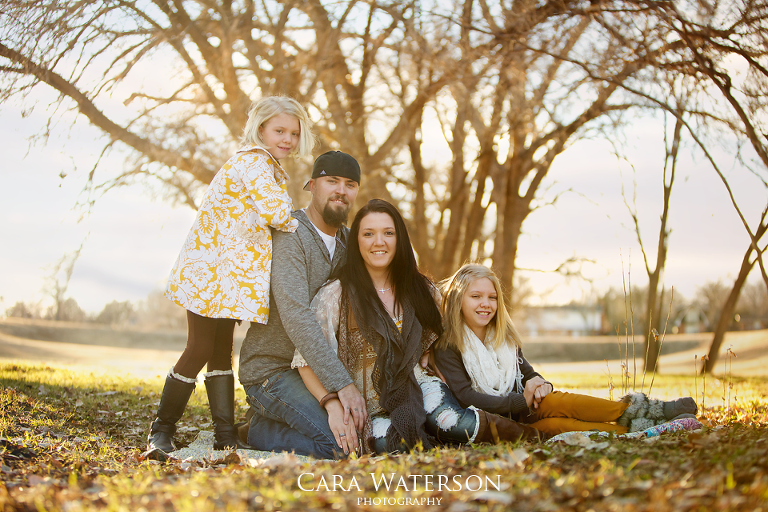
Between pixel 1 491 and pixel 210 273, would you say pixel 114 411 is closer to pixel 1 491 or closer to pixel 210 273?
pixel 210 273

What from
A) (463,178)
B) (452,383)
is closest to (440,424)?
(452,383)

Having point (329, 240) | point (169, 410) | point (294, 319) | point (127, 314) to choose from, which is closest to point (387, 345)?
point (294, 319)

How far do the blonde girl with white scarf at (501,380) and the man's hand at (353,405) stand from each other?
2.14 ft

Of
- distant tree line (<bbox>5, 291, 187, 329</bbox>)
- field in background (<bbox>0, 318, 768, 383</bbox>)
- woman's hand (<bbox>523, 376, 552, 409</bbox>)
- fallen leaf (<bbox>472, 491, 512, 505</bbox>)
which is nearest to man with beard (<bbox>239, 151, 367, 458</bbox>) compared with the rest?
woman's hand (<bbox>523, 376, 552, 409</bbox>)

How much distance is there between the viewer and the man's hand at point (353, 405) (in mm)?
3299

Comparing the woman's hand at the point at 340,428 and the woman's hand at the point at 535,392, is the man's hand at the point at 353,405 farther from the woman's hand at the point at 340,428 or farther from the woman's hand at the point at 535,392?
the woman's hand at the point at 535,392

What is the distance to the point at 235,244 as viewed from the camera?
3.56 metres

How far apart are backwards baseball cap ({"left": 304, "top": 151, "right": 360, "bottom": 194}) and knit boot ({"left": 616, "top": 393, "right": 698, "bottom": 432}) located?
93.7 inches

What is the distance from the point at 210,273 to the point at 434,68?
5.77 metres

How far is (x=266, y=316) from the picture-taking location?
11.8 ft

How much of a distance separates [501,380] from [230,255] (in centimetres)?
192

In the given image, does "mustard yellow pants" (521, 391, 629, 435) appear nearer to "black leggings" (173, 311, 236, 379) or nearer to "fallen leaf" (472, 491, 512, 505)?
"fallen leaf" (472, 491, 512, 505)

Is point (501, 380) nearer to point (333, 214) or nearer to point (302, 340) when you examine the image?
point (302, 340)

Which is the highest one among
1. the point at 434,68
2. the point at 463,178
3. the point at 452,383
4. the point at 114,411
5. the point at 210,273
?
the point at 434,68
